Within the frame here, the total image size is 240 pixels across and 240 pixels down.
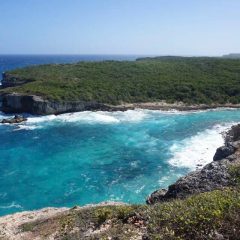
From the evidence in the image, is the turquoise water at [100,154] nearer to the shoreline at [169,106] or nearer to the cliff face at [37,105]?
the cliff face at [37,105]

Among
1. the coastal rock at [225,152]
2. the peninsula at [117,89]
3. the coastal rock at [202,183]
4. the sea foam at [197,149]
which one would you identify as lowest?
the sea foam at [197,149]

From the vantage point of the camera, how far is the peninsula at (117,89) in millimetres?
73375

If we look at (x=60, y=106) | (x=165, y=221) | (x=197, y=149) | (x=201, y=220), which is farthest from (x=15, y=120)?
(x=201, y=220)

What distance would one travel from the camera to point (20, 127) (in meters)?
61.4

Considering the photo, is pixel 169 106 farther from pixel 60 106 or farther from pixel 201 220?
pixel 201 220

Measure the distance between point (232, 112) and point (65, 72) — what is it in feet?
152

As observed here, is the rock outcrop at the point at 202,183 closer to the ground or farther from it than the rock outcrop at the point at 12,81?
farther from it

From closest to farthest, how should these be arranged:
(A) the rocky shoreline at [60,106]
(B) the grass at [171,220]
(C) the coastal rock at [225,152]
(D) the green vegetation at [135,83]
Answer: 1. (B) the grass at [171,220]
2. (C) the coastal rock at [225,152]
3. (A) the rocky shoreline at [60,106]
4. (D) the green vegetation at [135,83]

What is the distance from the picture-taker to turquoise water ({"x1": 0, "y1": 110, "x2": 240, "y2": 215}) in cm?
3609

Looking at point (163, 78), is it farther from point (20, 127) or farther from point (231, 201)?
point (231, 201)

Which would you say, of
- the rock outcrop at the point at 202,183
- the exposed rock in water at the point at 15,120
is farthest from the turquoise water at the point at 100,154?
the rock outcrop at the point at 202,183

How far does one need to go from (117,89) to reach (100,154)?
118 ft

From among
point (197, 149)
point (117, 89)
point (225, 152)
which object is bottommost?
point (197, 149)

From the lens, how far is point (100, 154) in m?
47.0
